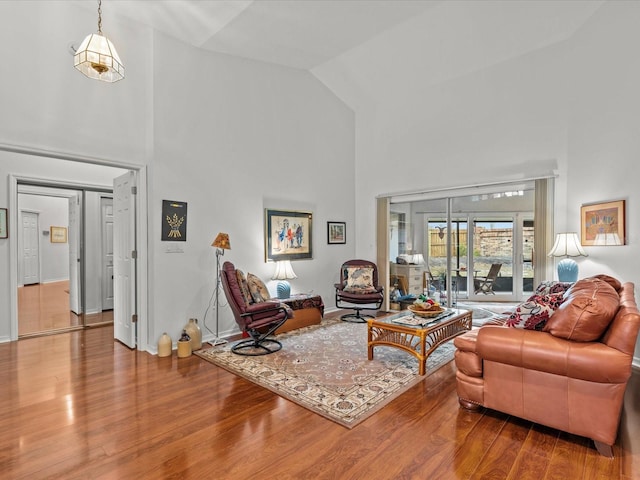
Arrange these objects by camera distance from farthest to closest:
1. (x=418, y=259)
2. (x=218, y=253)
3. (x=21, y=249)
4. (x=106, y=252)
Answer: (x=21, y=249) → (x=418, y=259) → (x=106, y=252) → (x=218, y=253)

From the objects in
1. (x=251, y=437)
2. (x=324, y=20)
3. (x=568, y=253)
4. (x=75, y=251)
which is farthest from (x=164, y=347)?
(x=568, y=253)

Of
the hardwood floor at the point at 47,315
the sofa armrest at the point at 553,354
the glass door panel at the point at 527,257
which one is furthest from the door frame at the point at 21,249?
the glass door panel at the point at 527,257

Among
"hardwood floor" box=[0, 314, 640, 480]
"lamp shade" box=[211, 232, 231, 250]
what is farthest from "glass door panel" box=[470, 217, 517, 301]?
"lamp shade" box=[211, 232, 231, 250]

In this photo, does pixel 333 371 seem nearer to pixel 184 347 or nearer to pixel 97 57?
pixel 184 347

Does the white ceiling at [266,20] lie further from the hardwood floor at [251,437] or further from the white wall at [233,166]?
the hardwood floor at [251,437]

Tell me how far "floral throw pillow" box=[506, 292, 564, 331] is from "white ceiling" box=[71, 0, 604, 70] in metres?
3.69

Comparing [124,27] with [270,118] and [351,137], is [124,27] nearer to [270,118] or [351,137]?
[270,118]

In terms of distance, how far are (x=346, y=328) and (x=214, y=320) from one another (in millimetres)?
1929

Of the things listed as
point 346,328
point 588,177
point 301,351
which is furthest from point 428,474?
point 588,177

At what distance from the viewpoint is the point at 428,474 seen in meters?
2.01

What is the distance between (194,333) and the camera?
4262 mm

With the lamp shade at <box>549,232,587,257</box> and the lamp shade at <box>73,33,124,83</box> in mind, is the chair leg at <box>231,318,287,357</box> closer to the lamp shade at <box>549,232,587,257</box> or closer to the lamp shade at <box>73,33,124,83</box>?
the lamp shade at <box>73,33,124,83</box>

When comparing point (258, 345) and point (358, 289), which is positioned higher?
point (358, 289)

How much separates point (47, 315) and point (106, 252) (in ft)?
4.59
